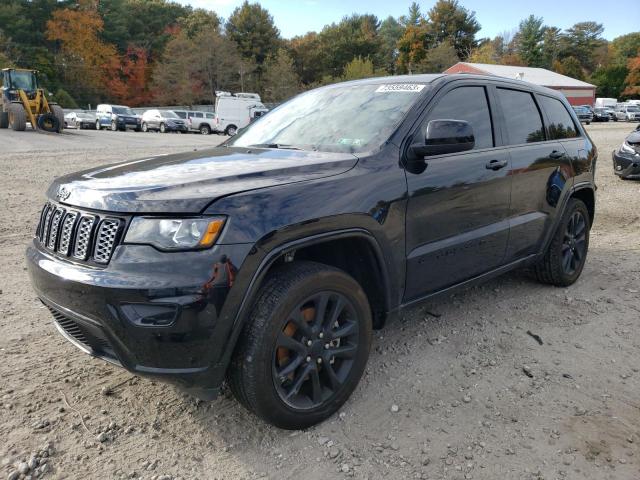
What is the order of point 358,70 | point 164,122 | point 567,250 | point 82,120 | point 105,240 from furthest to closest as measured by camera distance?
point 358,70
point 82,120
point 164,122
point 567,250
point 105,240

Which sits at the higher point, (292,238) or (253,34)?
(253,34)

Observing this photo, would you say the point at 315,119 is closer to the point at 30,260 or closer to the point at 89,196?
the point at 89,196

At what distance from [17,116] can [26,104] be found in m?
0.70

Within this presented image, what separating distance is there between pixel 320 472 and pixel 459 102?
246 centimetres

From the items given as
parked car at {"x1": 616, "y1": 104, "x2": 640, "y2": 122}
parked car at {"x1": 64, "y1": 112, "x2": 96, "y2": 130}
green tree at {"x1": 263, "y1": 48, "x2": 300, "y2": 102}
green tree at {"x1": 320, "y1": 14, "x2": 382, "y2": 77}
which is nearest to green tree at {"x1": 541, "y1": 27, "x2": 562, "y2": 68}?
green tree at {"x1": 320, "y1": 14, "x2": 382, "y2": 77}

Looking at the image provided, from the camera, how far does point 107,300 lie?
2.12 metres

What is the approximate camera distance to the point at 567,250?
458 cm

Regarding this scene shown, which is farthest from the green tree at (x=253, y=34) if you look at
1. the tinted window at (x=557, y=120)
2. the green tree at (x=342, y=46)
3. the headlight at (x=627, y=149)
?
the tinted window at (x=557, y=120)

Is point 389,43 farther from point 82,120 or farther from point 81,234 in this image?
point 81,234

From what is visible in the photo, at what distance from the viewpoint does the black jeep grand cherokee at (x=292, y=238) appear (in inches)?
84.3

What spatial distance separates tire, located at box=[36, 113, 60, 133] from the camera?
77.9 feet

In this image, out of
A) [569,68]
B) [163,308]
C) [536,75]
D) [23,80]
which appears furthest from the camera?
[569,68]

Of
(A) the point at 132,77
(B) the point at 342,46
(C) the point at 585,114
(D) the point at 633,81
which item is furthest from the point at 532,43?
(A) the point at 132,77

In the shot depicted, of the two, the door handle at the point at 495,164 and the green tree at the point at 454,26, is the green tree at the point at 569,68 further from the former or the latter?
the door handle at the point at 495,164
